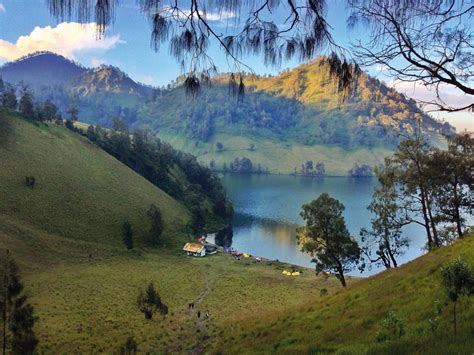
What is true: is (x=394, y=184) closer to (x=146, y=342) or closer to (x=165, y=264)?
(x=146, y=342)

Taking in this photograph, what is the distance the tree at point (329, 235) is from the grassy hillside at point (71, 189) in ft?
184

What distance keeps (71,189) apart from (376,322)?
3581 inches

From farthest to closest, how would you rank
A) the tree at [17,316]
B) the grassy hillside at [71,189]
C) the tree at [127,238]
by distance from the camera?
the tree at [127,238], the grassy hillside at [71,189], the tree at [17,316]

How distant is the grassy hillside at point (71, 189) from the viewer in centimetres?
7900

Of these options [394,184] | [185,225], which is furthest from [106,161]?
[394,184]

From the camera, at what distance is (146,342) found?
2806cm

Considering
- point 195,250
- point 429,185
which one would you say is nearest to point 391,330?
point 429,185

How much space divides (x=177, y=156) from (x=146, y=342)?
442ft

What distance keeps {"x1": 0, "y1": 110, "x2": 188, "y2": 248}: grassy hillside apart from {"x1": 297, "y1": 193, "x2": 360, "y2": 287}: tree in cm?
5617

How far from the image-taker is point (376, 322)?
13.6m

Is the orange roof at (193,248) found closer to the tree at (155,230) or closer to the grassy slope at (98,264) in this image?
the grassy slope at (98,264)

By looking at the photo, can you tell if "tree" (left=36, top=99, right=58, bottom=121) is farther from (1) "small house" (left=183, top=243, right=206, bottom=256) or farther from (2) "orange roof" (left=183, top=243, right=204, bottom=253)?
(1) "small house" (left=183, top=243, right=206, bottom=256)

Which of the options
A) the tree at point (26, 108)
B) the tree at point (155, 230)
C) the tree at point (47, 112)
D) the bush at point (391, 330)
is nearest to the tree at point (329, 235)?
the bush at point (391, 330)

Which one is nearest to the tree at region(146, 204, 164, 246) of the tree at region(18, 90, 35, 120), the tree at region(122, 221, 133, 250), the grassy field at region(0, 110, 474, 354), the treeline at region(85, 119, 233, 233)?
the grassy field at region(0, 110, 474, 354)
